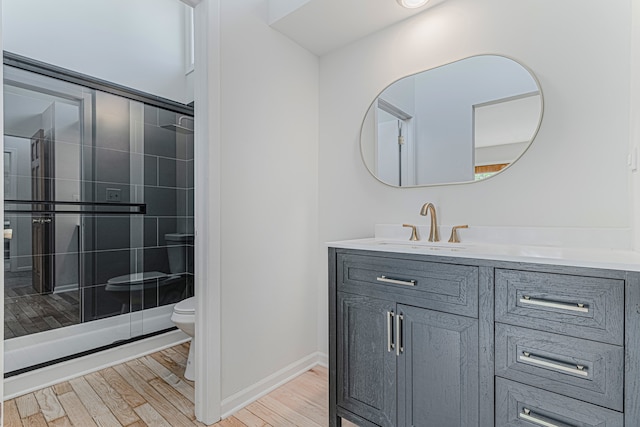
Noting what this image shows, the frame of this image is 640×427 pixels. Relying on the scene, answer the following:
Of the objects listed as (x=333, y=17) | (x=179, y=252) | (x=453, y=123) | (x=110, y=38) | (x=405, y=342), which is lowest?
(x=405, y=342)

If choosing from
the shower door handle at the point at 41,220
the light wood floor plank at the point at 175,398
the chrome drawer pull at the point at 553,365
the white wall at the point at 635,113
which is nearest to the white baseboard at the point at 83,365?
the light wood floor plank at the point at 175,398

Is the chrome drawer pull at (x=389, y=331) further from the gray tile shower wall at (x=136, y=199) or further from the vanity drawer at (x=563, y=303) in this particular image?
the gray tile shower wall at (x=136, y=199)

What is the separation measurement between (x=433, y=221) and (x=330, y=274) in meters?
0.64

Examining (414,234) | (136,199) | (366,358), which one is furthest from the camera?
(136,199)

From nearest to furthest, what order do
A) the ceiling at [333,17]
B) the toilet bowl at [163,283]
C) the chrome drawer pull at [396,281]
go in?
1. the chrome drawer pull at [396,281]
2. the ceiling at [333,17]
3. the toilet bowl at [163,283]

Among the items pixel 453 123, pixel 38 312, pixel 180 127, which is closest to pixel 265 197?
pixel 453 123

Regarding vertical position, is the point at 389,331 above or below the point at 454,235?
below

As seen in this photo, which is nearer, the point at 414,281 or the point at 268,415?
the point at 414,281

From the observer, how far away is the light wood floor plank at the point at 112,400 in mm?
1687

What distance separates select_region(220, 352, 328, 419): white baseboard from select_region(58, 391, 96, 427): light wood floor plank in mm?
658

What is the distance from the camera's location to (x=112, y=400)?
184 centimetres

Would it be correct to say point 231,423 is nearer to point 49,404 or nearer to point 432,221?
point 49,404

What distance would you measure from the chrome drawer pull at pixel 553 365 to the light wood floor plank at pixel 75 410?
1.97 metres

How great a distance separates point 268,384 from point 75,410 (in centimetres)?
102
